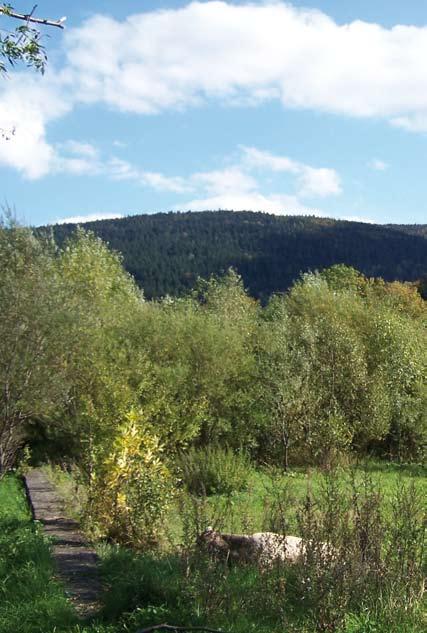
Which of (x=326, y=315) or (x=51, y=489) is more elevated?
(x=326, y=315)

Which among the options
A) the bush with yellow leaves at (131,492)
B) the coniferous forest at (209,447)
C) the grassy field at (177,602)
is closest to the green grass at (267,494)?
the coniferous forest at (209,447)

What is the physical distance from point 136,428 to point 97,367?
570cm

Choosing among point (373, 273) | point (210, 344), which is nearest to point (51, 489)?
point (210, 344)

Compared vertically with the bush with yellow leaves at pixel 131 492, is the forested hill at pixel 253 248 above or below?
above

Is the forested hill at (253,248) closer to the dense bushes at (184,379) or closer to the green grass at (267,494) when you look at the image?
the dense bushes at (184,379)

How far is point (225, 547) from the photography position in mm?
7293

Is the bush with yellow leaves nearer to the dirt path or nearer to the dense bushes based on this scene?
the dense bushes

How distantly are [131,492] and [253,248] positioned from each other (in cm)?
12608

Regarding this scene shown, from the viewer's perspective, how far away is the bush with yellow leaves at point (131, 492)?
8961 millimetres

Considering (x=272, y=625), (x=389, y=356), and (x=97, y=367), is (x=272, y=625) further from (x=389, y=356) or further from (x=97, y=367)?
(x=389, y=356)

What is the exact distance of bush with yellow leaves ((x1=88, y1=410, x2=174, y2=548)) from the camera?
8961mm

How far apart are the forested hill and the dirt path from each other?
298 feet

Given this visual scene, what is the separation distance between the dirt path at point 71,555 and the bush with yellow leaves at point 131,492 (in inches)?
20.5

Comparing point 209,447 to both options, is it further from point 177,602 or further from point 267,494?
point 177,602
